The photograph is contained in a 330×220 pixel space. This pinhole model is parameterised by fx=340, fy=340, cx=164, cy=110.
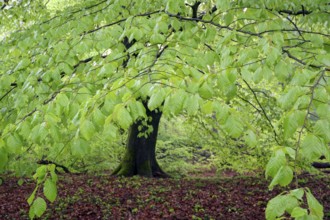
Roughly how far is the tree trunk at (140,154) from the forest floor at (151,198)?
0.88 metres

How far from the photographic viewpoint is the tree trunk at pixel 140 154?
11.7 meters

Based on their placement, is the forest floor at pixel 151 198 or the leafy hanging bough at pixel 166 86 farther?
the forest floor at pixel 151 198

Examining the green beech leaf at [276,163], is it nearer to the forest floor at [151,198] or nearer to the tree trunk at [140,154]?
the forest floor at [151,198]

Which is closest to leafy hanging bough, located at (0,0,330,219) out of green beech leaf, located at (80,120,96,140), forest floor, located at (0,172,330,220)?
green beech leaf, located at (80,120,96,140)

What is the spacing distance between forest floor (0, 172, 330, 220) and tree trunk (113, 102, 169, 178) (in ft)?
2.88

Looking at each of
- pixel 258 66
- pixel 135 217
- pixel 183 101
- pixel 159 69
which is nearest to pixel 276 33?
pixel 258 66

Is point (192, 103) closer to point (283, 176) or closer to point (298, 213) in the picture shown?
point (283, 176)

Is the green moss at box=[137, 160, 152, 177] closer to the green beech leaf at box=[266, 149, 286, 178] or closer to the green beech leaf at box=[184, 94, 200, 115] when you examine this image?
the green beech leaf at box=[184, 94, 200, 115]

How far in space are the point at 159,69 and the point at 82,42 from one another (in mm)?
1767

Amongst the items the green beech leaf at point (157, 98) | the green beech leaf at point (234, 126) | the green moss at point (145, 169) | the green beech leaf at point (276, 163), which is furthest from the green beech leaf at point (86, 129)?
the green moss at point (145, 169)

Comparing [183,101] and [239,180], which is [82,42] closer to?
[183,101]

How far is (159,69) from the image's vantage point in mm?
2797

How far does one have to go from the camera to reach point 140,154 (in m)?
12.0

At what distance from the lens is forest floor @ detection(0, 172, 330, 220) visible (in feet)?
24.3
